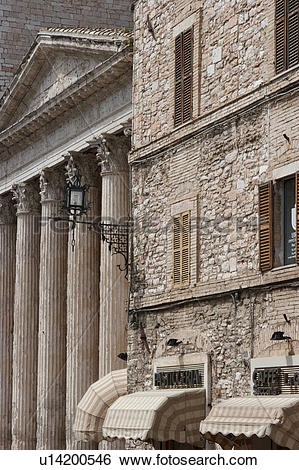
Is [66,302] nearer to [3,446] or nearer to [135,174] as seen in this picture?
[3,446]

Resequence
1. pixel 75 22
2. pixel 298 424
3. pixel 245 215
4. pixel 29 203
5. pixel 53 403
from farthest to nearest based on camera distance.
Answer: pixel 75 22
pixel 29 203
pixel 53 403
pixel 245 215
pixel 298 424

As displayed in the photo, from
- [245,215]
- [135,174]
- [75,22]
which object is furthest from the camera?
[75,22]

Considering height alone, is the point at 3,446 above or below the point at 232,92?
below

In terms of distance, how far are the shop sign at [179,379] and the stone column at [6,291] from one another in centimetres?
1995

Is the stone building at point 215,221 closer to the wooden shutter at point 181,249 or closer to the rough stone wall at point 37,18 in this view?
the wooden shutter at point 181,249

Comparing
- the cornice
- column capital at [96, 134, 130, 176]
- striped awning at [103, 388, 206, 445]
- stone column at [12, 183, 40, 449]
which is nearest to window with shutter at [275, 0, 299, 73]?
striped awning at [103, 388, 206, 445]

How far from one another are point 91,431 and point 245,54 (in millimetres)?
9336

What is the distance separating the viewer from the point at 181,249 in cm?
2667

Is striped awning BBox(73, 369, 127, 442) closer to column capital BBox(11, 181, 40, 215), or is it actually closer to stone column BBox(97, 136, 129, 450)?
stone column BBox(97, 136, 129, 450)

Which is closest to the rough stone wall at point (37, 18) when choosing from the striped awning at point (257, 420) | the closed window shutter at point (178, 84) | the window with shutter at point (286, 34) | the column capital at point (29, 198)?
the column capital at point (29, 198)

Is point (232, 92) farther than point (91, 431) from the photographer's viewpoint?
No

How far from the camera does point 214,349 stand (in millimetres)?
25016

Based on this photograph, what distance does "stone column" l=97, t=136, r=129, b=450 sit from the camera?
35.4 meters
